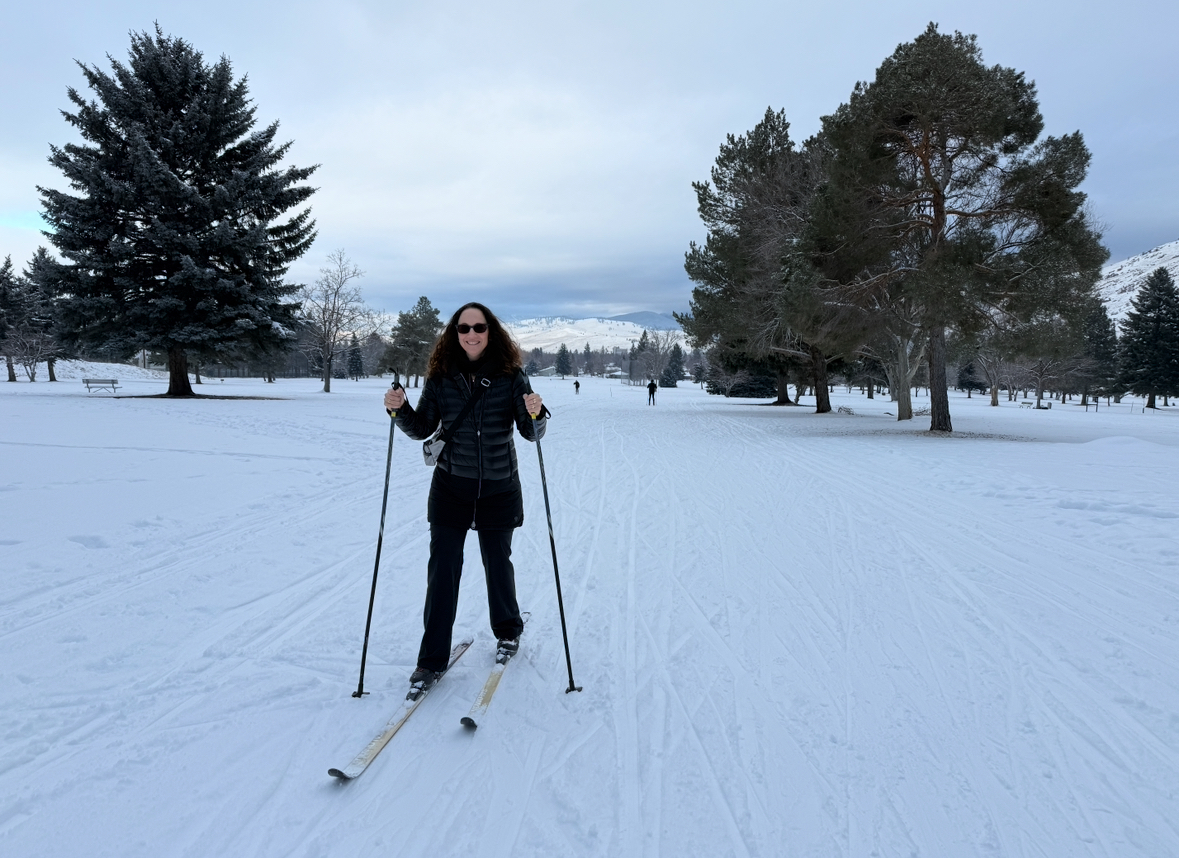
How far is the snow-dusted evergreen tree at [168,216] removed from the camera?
71.6 ft

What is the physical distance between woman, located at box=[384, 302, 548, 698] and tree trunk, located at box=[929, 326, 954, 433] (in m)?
17.0

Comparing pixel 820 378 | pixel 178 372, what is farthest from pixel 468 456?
pixel 820 378

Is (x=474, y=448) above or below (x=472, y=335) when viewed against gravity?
below

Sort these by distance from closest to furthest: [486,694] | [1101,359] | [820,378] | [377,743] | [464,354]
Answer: [377,743]
[486,694]
[464,354]
[820,378]
[1101,359]

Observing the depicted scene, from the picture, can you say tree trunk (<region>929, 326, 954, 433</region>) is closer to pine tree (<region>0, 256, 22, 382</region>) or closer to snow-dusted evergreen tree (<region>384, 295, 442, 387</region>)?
snow-dusted evergreen tree (<region>384, 295, 442, 387</region>)

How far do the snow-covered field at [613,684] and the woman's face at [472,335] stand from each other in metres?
1.85

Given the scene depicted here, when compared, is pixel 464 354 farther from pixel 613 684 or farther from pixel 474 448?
pixel 613 684

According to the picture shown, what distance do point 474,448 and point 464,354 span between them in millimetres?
564

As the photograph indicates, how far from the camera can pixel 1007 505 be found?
7.64m

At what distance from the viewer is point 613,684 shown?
325 cm

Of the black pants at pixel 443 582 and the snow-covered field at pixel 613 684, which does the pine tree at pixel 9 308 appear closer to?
the snow-covered field at pixel 613 684

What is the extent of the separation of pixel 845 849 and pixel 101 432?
13.9 m

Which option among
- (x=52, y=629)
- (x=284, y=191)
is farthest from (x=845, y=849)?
(x=284, y=191)

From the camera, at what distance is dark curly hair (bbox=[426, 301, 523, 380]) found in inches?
132
